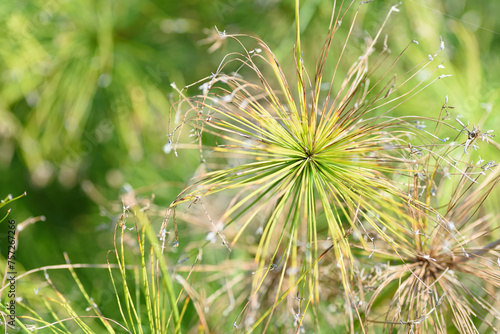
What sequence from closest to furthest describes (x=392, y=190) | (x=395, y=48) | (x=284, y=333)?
(x=392, y=190) → (x=284, y=333) → (x=395, y=48)

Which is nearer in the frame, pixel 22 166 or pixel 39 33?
pixel 39 33

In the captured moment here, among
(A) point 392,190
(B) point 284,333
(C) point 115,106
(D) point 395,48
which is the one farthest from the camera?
(C) point 115,106

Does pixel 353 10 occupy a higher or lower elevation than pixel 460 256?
higher

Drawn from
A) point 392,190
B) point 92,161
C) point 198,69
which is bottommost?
point 92,161

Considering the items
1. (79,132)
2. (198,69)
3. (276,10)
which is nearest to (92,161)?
(79,132)

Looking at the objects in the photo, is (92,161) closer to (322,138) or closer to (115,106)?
(115,106)

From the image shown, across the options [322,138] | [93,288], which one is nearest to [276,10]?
[322,138]
